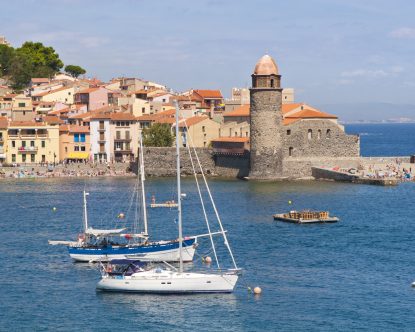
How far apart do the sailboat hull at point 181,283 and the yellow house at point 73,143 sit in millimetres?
59999

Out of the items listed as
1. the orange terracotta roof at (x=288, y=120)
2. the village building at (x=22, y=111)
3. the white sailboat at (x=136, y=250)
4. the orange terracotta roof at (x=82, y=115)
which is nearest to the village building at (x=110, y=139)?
the orange terracotta roof at (x=82, y=115)

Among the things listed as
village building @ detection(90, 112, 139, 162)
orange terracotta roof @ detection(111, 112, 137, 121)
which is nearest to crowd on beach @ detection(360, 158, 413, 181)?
village building @ detection(90, 112, 139, 162)

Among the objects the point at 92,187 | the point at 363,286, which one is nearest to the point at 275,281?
the point at 363,286

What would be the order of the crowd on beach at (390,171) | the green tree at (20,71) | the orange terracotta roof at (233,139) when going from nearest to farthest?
the crowd on beach at (390,171) < the orange terracotta roof at (233,139) < the green tree at (20,71)

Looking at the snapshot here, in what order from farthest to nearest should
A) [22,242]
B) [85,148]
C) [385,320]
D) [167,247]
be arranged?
[85,148]
[22,242]
[167,247]
[385,320]

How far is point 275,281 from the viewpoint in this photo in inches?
1623

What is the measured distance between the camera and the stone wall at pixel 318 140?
86.8 metres

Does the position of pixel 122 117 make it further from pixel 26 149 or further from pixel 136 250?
pixel 136 250

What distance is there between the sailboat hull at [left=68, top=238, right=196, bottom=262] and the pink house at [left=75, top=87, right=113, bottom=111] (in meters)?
66.6

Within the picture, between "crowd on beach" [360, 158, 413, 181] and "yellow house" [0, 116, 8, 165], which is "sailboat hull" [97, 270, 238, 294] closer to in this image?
"crowd on beach" [360, 158, 413, 181]

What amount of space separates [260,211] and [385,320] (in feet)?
94.3

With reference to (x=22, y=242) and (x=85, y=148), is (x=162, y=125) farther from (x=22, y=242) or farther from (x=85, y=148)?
(x=22, y=242)

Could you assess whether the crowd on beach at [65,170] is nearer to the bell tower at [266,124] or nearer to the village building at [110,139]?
the village building at [110,139]

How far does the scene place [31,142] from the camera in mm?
96312
